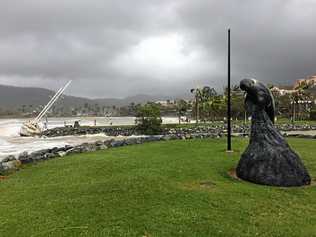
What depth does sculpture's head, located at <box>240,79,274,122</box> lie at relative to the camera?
12.6 m

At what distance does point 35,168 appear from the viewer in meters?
16.0

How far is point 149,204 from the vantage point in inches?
370

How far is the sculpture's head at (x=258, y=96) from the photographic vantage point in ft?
41.4

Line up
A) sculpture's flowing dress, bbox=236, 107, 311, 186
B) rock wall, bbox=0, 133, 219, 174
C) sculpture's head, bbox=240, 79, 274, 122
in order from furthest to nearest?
rock wall, bbox=0, 133, 219, 174 → sculpture's head, bbox=240, 79, 274, 122 → sculpture's flowing dress, bbox=236, 107, 311, 186

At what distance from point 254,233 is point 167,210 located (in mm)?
2148

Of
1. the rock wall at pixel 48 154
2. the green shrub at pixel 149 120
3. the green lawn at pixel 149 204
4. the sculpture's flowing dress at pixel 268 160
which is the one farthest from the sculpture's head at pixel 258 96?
the green shrub at pixel 149 120

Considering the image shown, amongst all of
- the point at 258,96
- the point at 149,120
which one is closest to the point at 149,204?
the point at 258,96

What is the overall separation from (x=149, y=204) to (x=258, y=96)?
5.59m

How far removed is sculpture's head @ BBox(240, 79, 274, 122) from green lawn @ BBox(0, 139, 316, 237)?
2.65m

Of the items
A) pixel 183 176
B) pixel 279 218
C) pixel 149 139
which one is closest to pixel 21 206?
pixel 183 176

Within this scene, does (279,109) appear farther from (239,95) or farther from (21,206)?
(21,206)

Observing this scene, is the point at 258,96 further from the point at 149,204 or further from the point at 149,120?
the point at 149,120

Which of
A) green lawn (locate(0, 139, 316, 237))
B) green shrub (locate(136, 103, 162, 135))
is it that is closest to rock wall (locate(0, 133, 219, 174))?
green lawn (locate(0, 139, 316, 237))

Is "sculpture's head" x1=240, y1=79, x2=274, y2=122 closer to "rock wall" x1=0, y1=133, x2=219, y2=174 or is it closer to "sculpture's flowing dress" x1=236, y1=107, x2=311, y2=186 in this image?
"sculpture's flowing dress" x1=236, y1=107, x2=311, y2=186
